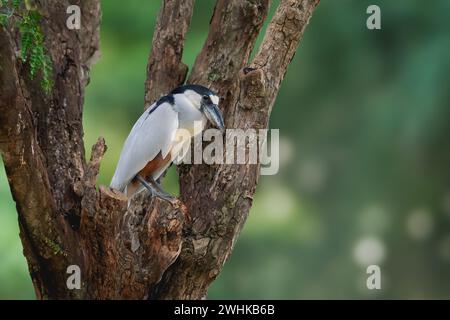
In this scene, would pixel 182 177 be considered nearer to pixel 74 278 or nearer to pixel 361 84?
pixel 74 278

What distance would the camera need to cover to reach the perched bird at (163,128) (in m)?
3.77

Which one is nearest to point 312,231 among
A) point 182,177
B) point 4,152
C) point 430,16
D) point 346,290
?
point 346,290

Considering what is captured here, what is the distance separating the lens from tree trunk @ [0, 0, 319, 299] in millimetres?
3283

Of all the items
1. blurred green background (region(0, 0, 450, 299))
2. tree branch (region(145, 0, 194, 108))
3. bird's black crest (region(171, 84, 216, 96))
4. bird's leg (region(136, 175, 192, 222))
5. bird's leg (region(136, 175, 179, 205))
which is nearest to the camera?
bird's leg (region(136, 175, 192, 222))

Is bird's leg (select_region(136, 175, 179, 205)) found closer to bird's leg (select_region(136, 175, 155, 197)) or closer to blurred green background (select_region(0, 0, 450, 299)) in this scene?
bird's leg (select_region(136, 175, 155, 197))

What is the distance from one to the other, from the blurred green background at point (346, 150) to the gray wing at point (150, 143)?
4355 millimetres

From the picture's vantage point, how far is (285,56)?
376cm

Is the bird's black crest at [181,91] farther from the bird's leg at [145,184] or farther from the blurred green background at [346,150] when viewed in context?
the blurred green background at [346,150]

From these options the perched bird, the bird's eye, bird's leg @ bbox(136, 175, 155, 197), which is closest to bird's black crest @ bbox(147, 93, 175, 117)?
the perched bird

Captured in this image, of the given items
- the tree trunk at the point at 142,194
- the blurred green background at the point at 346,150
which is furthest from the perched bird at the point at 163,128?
the blurred green background at the point at 346,150

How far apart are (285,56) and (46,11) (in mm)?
1119

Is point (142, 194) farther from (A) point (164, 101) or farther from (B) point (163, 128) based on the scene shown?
(A) point (164, 101)

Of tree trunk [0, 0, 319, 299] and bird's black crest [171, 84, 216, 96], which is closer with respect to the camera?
tree trunk [0, 0, 319, 299]

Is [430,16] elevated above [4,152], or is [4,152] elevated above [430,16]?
[430,16]
